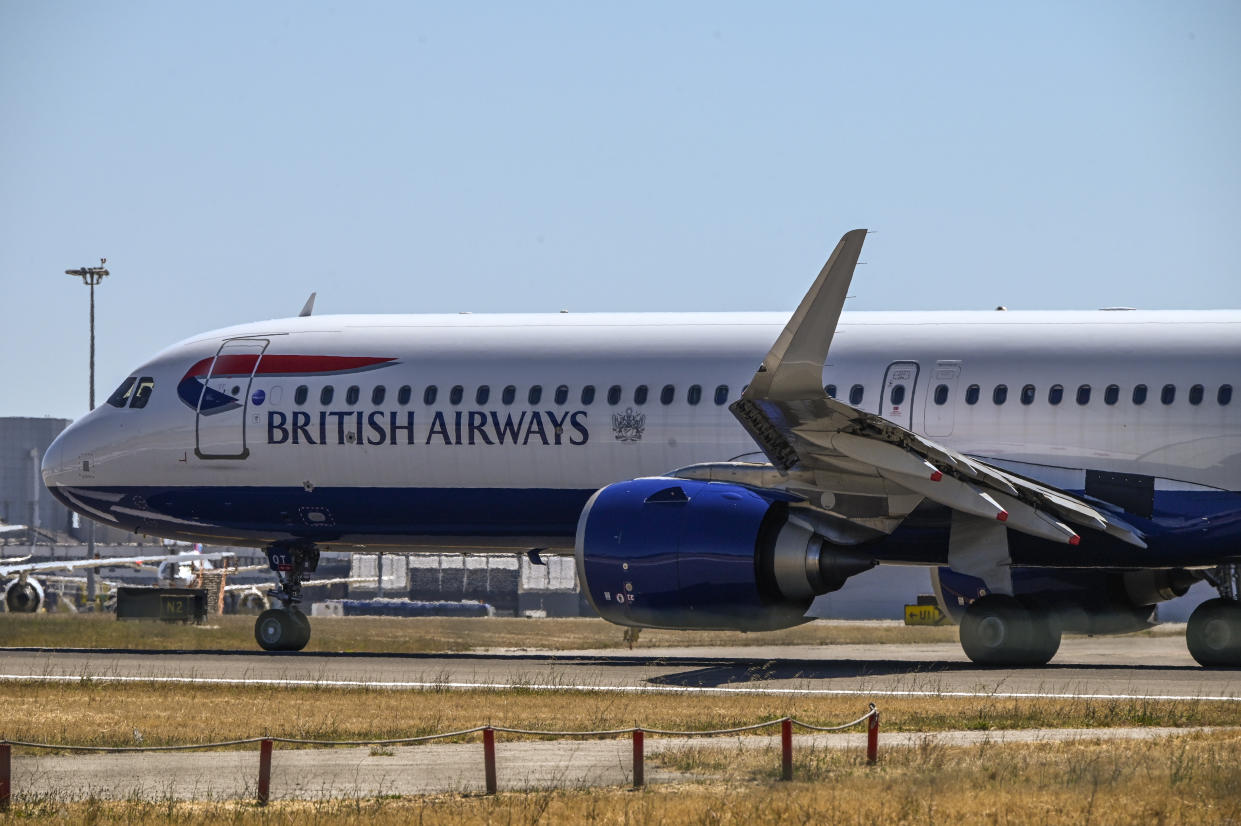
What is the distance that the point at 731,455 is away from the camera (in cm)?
2584

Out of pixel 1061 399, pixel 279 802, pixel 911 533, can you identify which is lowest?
pixel 279 802

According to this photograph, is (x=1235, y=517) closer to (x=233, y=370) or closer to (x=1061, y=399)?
(x=1061, y=399)

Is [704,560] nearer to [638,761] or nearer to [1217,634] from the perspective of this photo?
[1217,634]

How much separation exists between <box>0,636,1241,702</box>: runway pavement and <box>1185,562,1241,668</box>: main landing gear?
44 cm

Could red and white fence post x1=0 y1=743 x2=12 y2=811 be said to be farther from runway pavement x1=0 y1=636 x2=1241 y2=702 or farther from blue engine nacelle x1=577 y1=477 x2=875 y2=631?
blue engine nacelle x1=577 y1=477 x2=875 y2=631

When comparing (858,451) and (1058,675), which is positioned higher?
(858,451)

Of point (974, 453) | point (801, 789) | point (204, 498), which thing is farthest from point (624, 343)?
point (801, 789)

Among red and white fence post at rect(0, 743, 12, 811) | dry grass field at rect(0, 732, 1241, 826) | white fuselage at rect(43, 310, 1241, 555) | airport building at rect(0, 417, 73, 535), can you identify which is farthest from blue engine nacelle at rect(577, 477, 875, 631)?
airport building at rect(0, 417, 73, 535)

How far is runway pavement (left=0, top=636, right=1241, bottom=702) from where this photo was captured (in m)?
21.0

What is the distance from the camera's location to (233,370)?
2909cm

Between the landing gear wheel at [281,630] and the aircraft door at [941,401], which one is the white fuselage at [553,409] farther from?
the landing gear wheel at [281,630]

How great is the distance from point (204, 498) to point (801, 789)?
59.6 ft

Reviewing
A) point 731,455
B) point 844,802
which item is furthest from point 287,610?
point 844,802

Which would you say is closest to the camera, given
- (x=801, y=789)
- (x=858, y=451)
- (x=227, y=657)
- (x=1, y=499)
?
(x=801, y=789)
